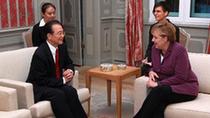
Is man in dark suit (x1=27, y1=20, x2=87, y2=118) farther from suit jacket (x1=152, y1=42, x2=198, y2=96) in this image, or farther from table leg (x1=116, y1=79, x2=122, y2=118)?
suit jacket (x1=152, y1=42, x2=198, y2=96)

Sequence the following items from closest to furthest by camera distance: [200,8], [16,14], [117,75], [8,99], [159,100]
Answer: [8,99], [159,100], [117,75], [16,14], [200,8]

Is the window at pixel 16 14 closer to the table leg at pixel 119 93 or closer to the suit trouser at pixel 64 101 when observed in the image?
the suit trouser at pixel 64 101

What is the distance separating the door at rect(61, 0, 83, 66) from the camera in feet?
20.1

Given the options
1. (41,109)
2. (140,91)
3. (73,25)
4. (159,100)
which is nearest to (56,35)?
(41,109)

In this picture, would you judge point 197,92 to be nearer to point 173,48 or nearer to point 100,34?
point 173,48

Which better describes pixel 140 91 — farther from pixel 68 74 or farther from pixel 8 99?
pixel 8 99

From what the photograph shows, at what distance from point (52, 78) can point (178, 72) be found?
116 centimetres

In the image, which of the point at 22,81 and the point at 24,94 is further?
the point at 22,81

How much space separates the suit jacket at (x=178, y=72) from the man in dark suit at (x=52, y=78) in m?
0.83

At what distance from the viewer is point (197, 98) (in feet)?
10.2

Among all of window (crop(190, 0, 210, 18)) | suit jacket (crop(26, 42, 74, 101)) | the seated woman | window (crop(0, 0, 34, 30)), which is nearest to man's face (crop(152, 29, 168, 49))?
the seated woman

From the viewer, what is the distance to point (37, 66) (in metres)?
3.09

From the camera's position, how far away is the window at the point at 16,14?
177 inches

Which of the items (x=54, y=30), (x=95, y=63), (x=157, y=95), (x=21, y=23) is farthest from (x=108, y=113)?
(x=95, y=63)
